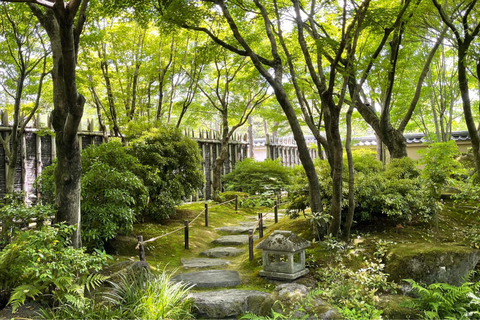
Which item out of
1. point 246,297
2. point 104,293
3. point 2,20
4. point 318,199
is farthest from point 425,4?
point 2,20

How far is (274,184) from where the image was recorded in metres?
15.6

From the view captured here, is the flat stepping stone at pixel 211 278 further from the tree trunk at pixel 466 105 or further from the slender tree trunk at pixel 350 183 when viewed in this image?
the tree trunk at pixel 466 105

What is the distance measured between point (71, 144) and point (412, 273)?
566 centimetres

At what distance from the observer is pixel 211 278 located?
247 inches

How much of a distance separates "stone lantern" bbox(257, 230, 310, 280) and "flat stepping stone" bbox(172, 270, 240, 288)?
21.3 inches

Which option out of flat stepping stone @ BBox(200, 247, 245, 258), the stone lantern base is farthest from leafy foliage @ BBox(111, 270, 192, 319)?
flat stepping stone @ BBox(200, 247, 245, 258)

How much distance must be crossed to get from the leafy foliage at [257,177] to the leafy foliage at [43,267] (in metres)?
10.9

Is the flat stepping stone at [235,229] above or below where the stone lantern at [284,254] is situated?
below

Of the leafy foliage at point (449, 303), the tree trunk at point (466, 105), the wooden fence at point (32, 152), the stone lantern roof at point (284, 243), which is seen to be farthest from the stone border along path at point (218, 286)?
the tree trunk at point (466, 105)

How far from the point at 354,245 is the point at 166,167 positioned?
5530mm

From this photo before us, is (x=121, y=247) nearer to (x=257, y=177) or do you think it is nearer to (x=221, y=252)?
(x=221, y=252)

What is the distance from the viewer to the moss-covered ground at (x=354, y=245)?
6.05 metres

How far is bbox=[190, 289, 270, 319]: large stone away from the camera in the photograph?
206 inches

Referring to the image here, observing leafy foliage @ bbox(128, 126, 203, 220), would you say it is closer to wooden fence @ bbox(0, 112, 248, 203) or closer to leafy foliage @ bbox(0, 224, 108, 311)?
wooden fence @ bbox(0, 112, 248, 203)
